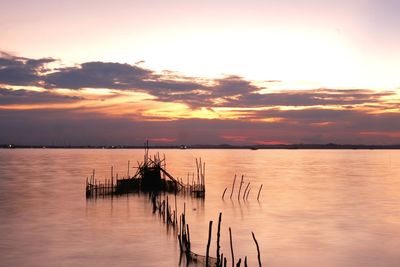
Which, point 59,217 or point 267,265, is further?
point 59,217

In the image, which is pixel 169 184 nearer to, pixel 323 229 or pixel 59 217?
pixel 59 217

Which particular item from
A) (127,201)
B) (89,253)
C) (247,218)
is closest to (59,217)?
(127,201)

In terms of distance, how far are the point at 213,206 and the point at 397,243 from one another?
18945 mm

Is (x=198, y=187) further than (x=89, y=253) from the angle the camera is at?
Yes

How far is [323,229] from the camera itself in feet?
113

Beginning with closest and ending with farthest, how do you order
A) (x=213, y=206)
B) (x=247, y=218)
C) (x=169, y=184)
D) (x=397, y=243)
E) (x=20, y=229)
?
(x=397, y=243) < (x=20, y=229) < (x=247, y=218) < (x=213, y=206) < (x=169, y=184)

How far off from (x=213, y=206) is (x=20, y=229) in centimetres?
1850

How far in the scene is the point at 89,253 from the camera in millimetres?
26375

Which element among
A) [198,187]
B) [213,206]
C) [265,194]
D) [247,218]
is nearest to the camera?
[247,218]

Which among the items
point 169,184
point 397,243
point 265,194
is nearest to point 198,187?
point 169,184

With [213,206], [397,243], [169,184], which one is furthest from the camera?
[169,184]

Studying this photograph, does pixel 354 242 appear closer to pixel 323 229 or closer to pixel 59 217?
pixel 323 229

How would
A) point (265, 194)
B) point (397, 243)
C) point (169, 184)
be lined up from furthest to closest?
point (265, 194), point (169, 184), point (397, 243)

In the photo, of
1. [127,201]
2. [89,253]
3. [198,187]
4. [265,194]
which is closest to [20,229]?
[89,253]
